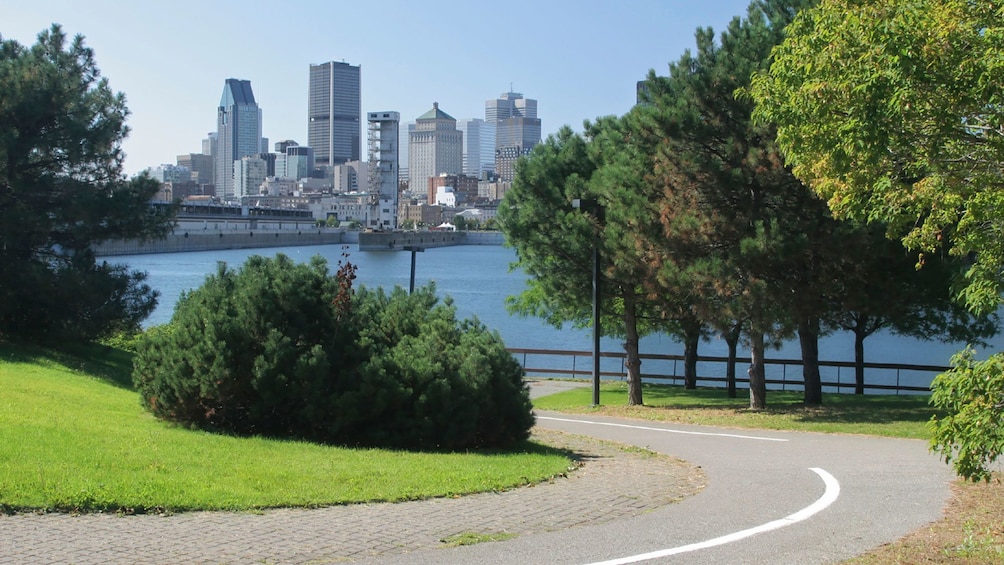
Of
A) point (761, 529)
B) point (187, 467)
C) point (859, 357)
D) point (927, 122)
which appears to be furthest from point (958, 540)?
point (859, 357)

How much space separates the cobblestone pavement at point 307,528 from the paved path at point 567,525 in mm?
14

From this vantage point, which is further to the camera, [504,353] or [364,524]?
[504,353]

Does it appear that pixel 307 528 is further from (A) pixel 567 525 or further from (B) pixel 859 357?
(B) pixel 859 357

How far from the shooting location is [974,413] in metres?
6.20

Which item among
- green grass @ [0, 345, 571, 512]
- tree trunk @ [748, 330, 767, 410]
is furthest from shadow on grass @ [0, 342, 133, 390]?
tree trunk @ [748, 330, 767, 410]

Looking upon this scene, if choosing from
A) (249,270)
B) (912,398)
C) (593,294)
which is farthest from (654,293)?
(249,270)

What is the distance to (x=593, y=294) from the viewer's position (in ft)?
79.1

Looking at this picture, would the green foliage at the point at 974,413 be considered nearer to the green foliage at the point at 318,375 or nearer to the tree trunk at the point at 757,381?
the green foliage at the point at 318,375

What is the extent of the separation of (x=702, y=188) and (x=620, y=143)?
507 cm

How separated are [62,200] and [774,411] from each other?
17374 mm

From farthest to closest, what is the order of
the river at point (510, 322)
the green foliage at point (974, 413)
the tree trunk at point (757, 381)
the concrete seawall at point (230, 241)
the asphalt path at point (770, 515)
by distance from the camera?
the concrete seawall at point (230, 241)
the river at point (510, 322)
the tree trunk at point (757, 381)
the asphalt path at point (770, 515)
the green foliage at point (974, 413)

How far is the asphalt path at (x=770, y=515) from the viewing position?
6.80m

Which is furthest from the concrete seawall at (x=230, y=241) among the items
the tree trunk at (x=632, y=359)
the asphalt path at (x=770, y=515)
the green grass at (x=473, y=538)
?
the green grass at (x=473, y=538)

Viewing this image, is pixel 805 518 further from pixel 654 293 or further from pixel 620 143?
pixel 620 143
